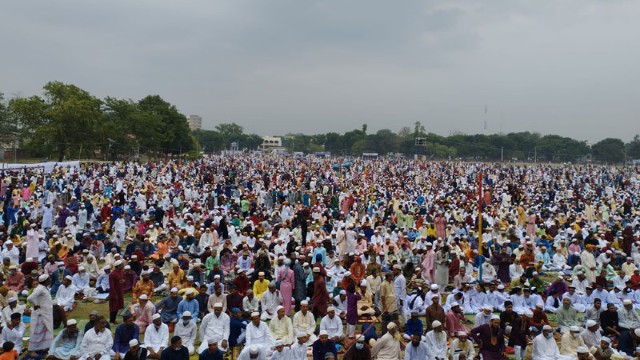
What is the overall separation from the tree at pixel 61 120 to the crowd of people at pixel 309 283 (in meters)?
20.9

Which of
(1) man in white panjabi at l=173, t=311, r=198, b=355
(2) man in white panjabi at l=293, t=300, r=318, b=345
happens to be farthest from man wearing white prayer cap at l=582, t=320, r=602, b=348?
(1) man in white panjabi at l=173, t=311, r=198, b=355

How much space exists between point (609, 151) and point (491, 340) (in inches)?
3161

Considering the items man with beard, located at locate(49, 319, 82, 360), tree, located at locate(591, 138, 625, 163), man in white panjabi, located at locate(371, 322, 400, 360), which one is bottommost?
man with beard, located at locate(49, 319, 82, 360)

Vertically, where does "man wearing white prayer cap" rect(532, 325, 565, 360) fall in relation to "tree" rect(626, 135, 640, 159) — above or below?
below

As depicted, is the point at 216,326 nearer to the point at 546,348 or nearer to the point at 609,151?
the point at 546,348

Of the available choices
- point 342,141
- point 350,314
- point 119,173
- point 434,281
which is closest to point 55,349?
point 350,314

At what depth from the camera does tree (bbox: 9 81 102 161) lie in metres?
38.2

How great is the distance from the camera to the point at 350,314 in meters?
7.95

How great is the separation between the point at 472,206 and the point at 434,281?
9.74m

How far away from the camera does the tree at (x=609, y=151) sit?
73.3 meters

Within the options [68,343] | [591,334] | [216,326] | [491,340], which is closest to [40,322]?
[68,343]

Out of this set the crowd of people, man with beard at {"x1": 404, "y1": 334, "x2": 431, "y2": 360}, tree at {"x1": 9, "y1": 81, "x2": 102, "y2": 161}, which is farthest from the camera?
tree at {"x1": 9, "y1": 81, "x2": 102, "y2": 161}

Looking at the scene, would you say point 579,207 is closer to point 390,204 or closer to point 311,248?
point 390,204

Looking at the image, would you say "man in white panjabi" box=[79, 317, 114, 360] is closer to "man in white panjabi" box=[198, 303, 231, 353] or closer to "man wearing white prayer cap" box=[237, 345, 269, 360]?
"man in white panjabi" box=[198, 303, 231, 353]
